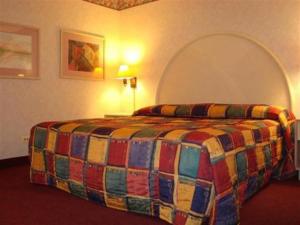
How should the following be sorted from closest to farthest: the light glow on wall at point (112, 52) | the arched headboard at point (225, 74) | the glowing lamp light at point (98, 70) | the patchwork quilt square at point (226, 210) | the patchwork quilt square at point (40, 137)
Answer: the patchwork quilt square at point (226, 210), the patchwork quilt square at point (40, 137), the arched headboard at point (225, 74), the glowing lamp light at point (98, 70), the light glow on wall at point (112, 52)

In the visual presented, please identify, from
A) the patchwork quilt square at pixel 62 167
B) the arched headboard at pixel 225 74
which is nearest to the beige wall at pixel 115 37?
the arched headboard at pixel 225 74

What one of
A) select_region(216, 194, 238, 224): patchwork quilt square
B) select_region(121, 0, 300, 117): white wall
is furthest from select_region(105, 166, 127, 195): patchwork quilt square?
select_region(121, 0, 300, 117): white wall

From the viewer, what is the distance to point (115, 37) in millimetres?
4723

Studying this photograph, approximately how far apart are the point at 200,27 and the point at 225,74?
2.40ft

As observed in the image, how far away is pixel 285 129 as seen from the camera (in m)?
2.74

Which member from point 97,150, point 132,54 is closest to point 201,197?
point 97,150

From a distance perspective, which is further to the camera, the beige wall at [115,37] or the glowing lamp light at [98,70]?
the glowing lamp light at [98,70]

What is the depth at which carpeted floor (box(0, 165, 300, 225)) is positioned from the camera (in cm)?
186

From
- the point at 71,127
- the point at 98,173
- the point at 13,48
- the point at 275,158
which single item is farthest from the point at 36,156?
the point at 275,158

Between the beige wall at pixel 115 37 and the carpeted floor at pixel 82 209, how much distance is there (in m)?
1.16

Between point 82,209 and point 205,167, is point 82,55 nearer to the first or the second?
point 82,209

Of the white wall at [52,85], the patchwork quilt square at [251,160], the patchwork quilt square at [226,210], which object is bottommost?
the patchwork quilt square at [226,210]

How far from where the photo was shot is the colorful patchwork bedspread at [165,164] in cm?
158

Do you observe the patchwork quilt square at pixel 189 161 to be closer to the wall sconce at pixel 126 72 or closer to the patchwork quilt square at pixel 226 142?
the patchwork quilt square at pixel 226 142
